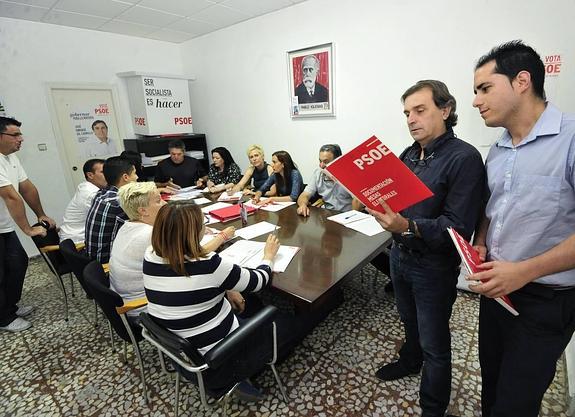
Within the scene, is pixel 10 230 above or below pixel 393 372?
above

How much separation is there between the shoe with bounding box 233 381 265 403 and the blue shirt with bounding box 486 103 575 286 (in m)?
1.33

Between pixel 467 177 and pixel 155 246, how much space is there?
1.20 metres

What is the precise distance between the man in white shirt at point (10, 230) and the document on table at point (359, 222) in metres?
2.34

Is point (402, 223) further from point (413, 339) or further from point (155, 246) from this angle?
point (155, 246)

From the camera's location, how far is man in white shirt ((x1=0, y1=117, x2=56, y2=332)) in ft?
7.03

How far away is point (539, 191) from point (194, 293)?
1191mm

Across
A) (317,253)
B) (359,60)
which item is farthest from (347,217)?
(359,60)

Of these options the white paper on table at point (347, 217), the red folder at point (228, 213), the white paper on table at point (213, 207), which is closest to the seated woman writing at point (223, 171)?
the white paper on table at point (213, 207)

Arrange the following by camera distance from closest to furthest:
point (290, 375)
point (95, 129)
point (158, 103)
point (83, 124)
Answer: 1. point (290, 375)
2. point (83, 124)
3. point (95, 129)
4. point (158, 103)

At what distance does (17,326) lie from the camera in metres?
2.23

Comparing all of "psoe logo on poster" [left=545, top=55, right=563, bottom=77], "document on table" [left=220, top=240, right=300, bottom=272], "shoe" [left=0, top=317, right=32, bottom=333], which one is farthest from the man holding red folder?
"shoe" [left=0, top=317, right=32, bottom=333]

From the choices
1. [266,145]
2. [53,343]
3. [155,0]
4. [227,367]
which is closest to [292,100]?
[266,145]

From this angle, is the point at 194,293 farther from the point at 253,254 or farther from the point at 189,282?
the point at 253,254

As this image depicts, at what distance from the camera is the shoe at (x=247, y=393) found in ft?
4.83
